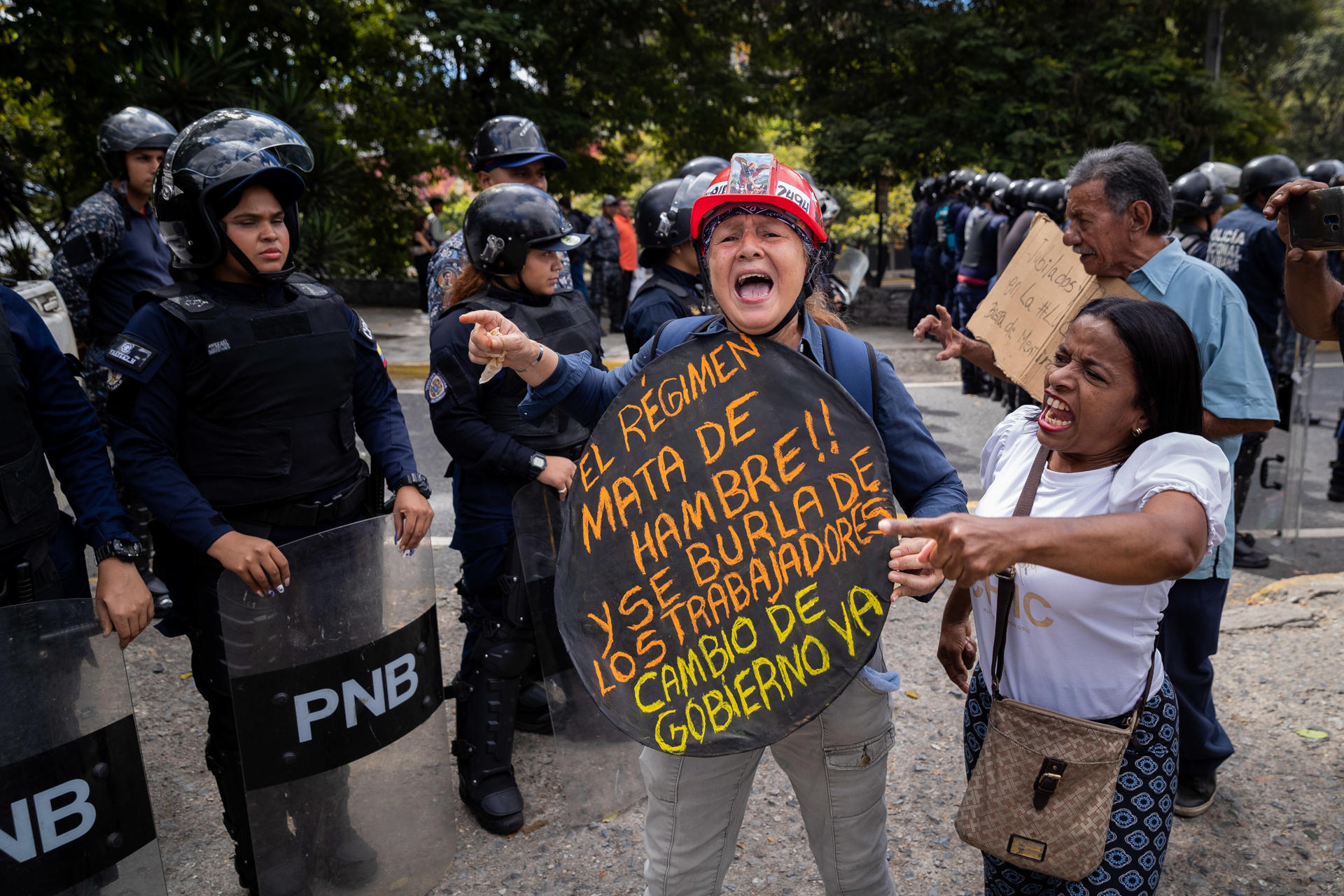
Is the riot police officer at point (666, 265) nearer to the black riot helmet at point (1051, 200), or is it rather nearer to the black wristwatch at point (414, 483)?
the black wristwatch at point (414, 483)

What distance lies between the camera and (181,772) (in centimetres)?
341

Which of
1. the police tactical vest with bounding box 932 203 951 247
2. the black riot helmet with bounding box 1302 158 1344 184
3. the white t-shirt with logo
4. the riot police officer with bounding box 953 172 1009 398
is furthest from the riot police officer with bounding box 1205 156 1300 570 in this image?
the police tactical vest with bounding box 932 203 951 247

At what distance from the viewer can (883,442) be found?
195 cm

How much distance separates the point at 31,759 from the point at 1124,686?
209 cm

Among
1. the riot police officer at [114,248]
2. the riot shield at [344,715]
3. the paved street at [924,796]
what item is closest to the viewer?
the riot shield at [344,715]

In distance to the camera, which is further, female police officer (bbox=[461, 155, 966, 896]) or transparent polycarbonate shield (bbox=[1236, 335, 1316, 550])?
transparent polycarbonate shield (bbox=[1236, 335, 1316, 550])

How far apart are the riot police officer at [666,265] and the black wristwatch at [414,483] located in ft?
3.48

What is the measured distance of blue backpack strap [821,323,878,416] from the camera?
1.99 metres

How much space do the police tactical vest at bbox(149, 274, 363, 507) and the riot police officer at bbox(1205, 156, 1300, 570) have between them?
13.5ft

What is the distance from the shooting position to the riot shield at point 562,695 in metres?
2.92

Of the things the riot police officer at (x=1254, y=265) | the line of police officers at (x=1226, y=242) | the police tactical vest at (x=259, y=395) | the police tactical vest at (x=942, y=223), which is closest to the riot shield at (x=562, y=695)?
the police tactical vest at (x=259, y=395)

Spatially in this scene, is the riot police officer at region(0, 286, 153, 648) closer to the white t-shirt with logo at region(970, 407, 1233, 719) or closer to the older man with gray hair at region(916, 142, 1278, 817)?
the white t-shirt with logo at region(970, 407, 1233, 719)

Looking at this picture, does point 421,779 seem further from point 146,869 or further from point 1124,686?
point 1124,686

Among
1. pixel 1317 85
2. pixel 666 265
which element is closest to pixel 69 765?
pixel 666 265
